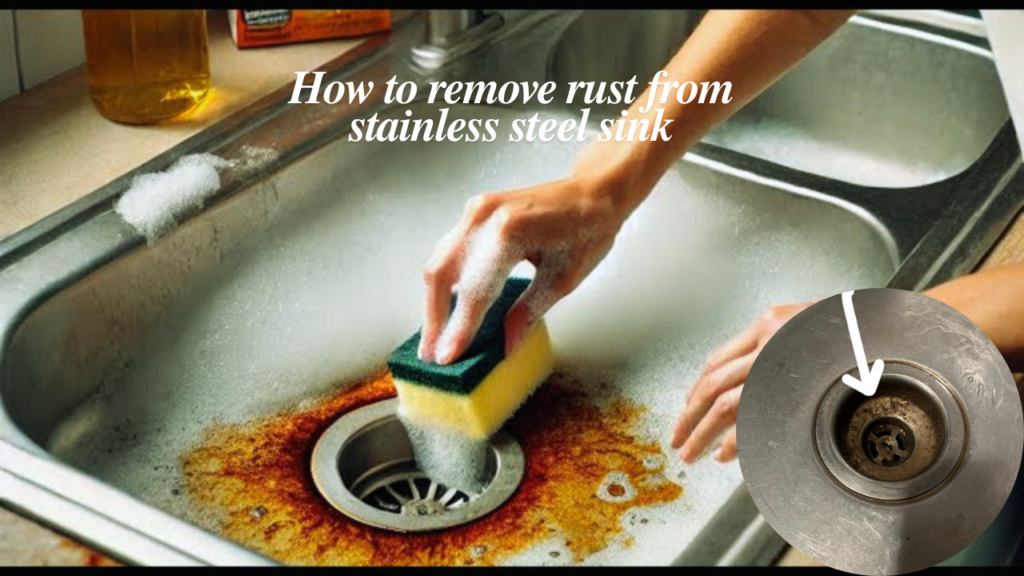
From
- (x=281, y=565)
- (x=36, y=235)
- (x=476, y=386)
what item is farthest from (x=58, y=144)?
(x=281, y=565)

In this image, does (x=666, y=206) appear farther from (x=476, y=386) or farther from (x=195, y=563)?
(x=195, y=563)

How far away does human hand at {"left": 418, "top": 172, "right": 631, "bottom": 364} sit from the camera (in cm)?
91

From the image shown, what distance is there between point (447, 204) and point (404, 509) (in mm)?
326

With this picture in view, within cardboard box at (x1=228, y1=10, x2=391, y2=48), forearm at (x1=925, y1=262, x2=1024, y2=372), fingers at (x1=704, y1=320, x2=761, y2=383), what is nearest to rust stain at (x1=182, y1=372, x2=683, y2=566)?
→ fingers at (x1=704, y1=320, x2=761, y2=383)

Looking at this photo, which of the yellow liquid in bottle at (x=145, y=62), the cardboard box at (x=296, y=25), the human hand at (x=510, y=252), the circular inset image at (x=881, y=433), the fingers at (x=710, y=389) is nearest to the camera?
the circular inset image at (x=881, y=433)

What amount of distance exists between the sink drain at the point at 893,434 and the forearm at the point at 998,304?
168 millimetres

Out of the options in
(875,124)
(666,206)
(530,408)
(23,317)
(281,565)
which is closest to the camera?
(281,565)

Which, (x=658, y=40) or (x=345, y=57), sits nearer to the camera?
(x=345, y=57)

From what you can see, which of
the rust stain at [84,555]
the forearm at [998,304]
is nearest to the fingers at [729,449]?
the forearm at [998,304]

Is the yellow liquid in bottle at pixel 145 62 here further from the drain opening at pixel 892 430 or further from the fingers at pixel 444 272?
the drain opening at pixel 892 430

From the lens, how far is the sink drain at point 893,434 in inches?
23.3

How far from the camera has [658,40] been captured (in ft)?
4.41

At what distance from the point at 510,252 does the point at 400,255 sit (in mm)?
234

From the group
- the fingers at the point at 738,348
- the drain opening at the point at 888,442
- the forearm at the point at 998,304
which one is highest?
the drain opening at the point at 888,442
